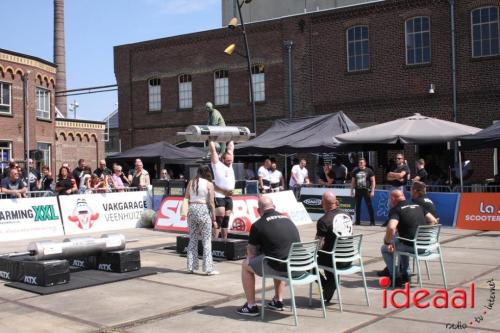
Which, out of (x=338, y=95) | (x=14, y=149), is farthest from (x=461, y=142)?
(x=14, y=149)

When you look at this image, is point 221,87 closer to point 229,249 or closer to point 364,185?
point 364,185

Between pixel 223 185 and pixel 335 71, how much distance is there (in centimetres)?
1824

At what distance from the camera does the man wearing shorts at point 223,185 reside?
11195 mm

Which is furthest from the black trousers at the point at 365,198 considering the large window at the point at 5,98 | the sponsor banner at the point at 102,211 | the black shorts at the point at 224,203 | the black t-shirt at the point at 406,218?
the large window at the point at 5,98

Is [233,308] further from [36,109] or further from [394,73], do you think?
[36,109]

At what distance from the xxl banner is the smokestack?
134 ft

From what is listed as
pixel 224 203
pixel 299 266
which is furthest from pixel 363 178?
pixel 299 266

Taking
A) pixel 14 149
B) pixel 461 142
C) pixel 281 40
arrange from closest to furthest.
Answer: pixel 461 142
pixel 281 40
pixel 14 149

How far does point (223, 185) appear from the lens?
445 inches

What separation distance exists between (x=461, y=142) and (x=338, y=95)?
12.6m

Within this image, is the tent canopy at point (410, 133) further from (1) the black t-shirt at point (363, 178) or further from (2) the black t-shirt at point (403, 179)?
(1) the black t-shirt at point (363, 178)

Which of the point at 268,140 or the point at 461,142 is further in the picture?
the point at 268,140

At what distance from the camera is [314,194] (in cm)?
1867

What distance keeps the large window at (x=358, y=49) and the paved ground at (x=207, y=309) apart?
1804cm
